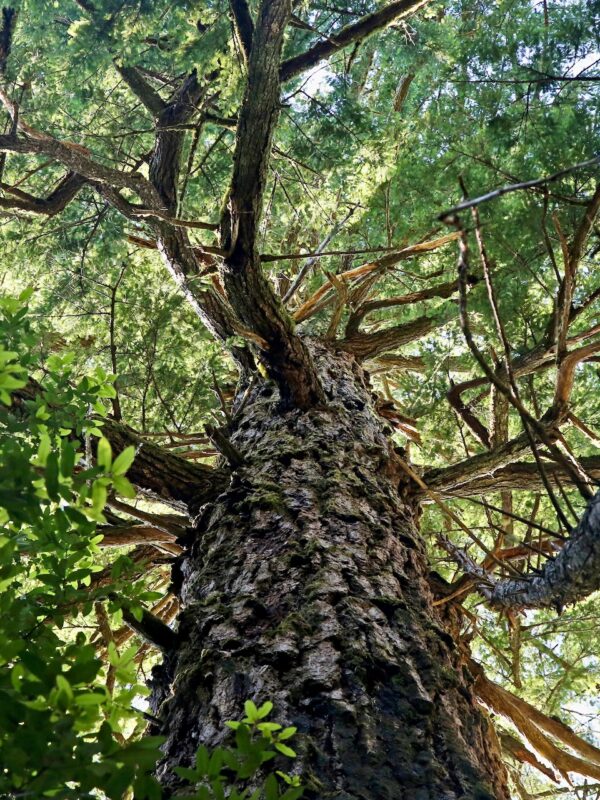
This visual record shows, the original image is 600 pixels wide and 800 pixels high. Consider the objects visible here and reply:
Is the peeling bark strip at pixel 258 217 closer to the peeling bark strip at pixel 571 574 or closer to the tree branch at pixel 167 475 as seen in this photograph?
the tree branch at pixel 167 475

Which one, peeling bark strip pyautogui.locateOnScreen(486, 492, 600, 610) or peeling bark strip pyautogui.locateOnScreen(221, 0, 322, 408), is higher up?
peeling bark strip pyautogui.locateOnScreen(221, 0, 322, 408)

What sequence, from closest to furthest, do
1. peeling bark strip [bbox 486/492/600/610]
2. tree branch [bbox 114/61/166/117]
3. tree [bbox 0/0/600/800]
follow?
peeling bark strip [bbox 486/492/600/610], tree [bbox 0/0/600/800], tree branch [bbox 114/61/166/117]

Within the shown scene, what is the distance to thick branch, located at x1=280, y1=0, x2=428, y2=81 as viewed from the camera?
12.5 feet

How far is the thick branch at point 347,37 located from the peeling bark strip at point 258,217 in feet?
1.45

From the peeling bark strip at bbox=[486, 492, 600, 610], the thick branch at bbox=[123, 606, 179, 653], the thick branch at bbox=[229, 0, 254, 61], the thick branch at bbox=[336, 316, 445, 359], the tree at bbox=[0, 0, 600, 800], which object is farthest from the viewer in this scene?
the thick branch at bbox=[336, 316, 445, 359]

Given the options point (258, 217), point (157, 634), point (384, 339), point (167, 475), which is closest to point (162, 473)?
point (167, 475)

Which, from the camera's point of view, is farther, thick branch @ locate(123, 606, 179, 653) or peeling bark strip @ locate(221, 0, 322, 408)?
peeling bark strip @ locate(221, 0, 322, 408)

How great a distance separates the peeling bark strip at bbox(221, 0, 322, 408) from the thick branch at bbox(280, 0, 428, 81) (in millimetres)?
441

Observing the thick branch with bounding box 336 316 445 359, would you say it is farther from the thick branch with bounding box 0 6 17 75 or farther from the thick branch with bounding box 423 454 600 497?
the thick branch with bounding box 0 6 17 75

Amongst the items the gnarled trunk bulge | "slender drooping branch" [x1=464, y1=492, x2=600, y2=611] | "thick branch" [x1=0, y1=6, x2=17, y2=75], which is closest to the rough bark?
the gnarled trunk bulge

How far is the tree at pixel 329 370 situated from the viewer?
5.28 feet

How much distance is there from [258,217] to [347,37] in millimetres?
1659

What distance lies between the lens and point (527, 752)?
3.26 meters

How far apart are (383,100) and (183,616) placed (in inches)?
240
